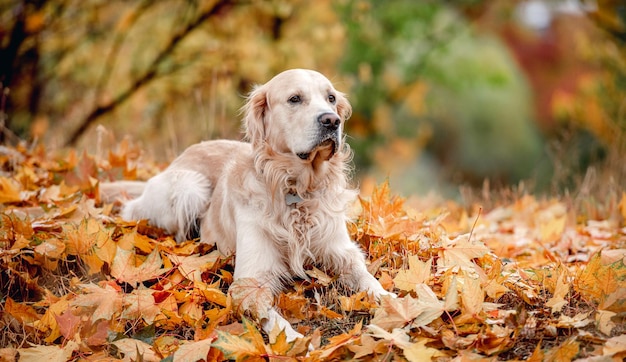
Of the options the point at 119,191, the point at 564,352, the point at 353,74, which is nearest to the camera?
the point at 564,352

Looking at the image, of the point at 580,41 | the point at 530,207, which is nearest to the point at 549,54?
the point at 580,41

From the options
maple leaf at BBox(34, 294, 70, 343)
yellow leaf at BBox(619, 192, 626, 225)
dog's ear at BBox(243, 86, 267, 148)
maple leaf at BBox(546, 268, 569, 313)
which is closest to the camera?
maple leaf at BBox(546, 268, 569, 313)

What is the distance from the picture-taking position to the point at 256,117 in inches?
122

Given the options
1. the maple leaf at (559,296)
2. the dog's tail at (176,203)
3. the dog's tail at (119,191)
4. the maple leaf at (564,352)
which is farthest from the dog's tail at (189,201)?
the maple leaf at (564,352)

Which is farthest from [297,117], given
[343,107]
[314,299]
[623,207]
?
[623,207]

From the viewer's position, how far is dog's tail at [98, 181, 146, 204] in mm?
3986

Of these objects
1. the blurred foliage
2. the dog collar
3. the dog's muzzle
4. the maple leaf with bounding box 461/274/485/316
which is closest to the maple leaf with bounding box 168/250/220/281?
the dog collar

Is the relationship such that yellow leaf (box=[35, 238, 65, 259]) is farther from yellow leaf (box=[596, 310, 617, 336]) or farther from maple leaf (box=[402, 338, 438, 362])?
yellow leaf (box=[596, 310, 617, 336])

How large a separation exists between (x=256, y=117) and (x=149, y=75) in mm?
6221

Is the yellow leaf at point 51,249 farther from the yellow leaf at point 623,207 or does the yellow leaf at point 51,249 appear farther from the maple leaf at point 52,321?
the yellow leaf at point 623,207

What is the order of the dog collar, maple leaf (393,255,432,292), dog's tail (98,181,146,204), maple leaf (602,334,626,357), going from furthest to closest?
dog's tail (98,181,146,204) < the dog collar < maple leaf (393,255,432,292) < maple leaf (602,334,626,357)

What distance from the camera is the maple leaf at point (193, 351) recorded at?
216cm

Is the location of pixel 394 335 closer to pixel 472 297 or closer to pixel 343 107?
pixel 472 297

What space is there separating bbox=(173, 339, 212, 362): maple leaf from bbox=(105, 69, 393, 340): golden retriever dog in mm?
556
